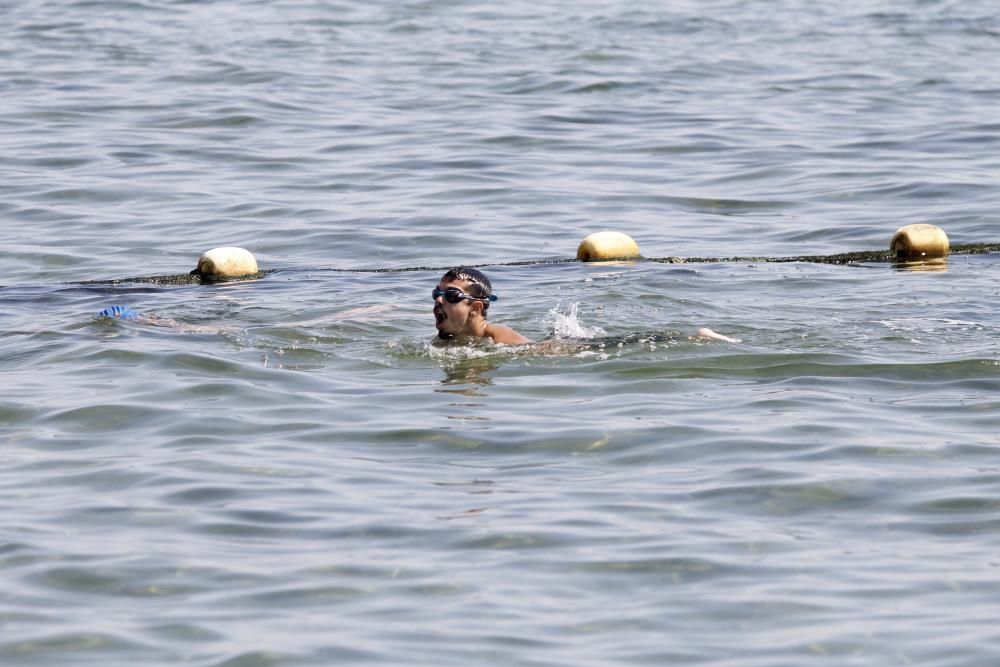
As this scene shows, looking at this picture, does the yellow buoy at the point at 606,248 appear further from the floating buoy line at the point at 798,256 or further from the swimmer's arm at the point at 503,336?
the swimmer's arm at the point at 503,336

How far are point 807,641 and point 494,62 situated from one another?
22.2 m

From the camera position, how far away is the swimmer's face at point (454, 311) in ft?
39.0

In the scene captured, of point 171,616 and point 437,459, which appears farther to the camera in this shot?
point 437,459

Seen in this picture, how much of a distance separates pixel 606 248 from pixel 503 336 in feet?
11.6

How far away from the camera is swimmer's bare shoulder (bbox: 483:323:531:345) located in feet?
39.4

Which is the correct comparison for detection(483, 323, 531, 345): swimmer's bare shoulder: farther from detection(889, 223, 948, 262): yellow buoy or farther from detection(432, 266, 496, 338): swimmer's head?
detection(889, 223, 948, 262): yellow buoy

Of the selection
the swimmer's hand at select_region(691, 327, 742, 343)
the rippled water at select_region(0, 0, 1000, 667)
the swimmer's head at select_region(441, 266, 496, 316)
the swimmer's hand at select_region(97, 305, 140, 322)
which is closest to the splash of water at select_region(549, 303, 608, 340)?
the rippled water at select_region(0, 0, 1000, 667)

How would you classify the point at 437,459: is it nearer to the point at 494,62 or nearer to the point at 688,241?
the point at 688,241

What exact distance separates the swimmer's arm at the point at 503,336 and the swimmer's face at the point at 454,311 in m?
0.21

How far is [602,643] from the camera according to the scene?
6465 millimetres

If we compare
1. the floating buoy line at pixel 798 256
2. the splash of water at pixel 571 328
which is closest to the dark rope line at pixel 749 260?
the floating buoy line at pixel 798 256

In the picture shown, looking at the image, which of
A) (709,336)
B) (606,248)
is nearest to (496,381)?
(709,336)

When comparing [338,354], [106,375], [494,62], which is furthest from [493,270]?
[494,62]

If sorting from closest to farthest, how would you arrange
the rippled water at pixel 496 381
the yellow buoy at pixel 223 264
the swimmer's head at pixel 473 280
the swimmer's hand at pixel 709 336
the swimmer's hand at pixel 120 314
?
1. the rippled water at pixel 496 381
2. the swimmer's hand at pixel 709 336
3. the swimmer's head at pixel 473 280
4. the swimmer's hand at pixel 120 314
5. the yellow buoy at pixel 223 264
